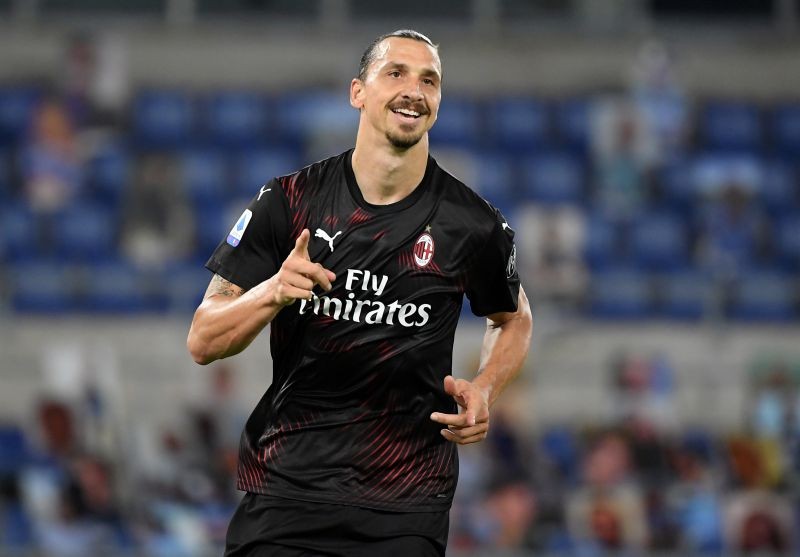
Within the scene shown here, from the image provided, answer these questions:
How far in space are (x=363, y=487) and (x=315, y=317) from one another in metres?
0.47

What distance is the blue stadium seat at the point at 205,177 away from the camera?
1327 cm

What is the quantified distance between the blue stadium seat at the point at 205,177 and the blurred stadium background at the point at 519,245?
0.10ft

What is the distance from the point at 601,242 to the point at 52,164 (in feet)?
16.1

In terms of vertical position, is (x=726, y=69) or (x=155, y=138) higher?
(x=726, y=69)

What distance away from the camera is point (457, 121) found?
47.0ft

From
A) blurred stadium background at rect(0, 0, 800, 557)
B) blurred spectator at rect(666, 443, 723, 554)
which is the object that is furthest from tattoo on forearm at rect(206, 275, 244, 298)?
blurred spectator at rect(666, 443, 723, 554)

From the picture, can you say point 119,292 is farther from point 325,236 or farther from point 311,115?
point 325,236

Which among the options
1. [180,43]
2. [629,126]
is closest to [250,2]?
[180,43]

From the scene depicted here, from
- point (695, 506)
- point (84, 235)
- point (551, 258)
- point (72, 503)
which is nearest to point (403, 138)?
point (72, 503)

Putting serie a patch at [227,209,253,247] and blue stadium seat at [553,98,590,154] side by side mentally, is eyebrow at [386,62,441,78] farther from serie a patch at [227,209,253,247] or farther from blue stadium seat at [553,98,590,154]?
blue stadium seat at [553,98,590,154]

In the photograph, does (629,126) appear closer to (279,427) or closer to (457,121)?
(457,121)

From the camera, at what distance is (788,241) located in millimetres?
13109

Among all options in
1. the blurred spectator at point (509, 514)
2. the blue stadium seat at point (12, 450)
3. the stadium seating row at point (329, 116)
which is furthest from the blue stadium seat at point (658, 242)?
the blue stadium seat at point (12, 450)

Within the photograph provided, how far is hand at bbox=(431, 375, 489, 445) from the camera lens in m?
3.77
